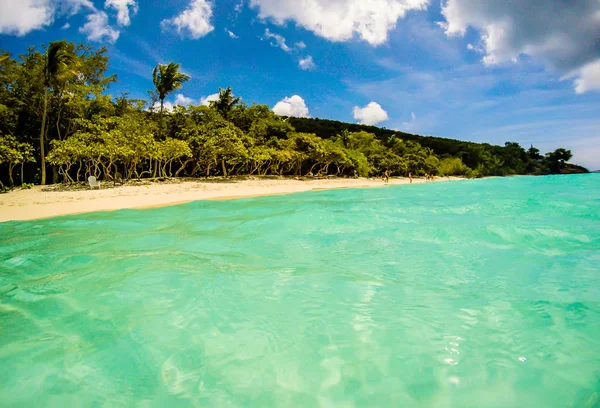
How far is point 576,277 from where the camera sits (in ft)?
13.3

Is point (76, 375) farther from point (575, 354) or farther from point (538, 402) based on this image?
point (575, 354)

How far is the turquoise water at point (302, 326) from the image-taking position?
2.14 meters

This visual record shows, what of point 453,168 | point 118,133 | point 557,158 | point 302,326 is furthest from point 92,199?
point 557,158

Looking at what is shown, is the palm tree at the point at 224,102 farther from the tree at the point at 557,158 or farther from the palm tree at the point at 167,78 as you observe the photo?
the tree at the point at 557,158

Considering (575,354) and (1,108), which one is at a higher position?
(1,108)

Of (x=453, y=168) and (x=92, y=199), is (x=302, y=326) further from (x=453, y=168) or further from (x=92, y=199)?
(x=453, y=168)

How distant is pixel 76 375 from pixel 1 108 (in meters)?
23.0

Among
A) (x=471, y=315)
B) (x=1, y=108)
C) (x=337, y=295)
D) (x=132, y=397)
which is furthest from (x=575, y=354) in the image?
(x=1, y=108)

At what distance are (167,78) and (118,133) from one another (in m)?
9.03

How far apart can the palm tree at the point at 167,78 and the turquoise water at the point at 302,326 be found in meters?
23.8

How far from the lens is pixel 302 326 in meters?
2.91

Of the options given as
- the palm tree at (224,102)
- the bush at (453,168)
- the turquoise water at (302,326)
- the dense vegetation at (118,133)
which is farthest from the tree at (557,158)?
the turquoise water at (302,326)

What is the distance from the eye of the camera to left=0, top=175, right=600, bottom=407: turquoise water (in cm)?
214

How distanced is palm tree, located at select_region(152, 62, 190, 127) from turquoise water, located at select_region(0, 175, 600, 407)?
23.8 m
